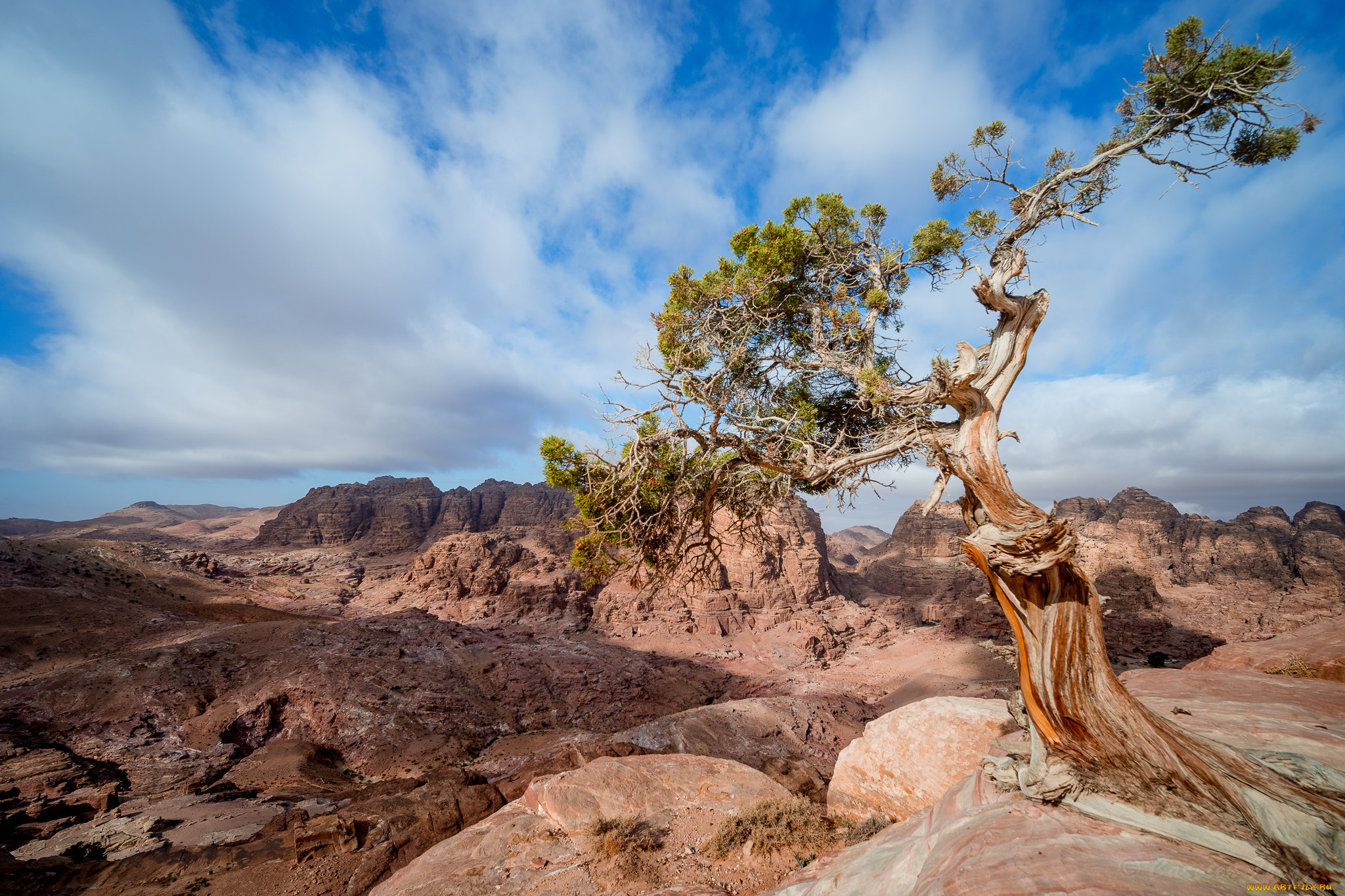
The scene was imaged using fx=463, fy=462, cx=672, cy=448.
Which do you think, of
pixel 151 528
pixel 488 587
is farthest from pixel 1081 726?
pixel 151 528

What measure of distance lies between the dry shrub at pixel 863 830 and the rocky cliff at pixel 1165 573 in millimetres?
21070

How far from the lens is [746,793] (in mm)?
8125

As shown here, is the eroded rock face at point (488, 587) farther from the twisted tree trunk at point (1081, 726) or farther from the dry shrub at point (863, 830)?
the twisted tree trunk at point (1081, 726)

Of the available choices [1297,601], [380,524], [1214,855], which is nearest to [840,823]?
[1214,855]

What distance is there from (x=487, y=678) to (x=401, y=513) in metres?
50.2

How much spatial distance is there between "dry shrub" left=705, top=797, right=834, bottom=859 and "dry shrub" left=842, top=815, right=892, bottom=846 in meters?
0.25

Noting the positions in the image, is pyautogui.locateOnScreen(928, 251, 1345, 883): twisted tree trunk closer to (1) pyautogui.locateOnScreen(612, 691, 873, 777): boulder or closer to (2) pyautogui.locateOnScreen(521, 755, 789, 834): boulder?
(2) pyautogui.locateOnScreen(521, 755, 789, 834): boulder

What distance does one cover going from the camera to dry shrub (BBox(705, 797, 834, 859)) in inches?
244

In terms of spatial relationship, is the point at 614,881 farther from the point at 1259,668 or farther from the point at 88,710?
the point at 88,710

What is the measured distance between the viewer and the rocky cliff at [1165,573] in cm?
3136

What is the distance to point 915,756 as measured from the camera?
7809 mm

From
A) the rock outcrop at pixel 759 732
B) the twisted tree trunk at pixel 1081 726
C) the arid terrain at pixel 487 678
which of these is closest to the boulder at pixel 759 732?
the rock outcrop at pixel 759 732

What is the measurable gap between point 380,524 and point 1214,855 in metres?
77.7

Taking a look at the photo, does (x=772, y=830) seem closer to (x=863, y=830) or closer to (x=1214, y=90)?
(x=863, y=830)
